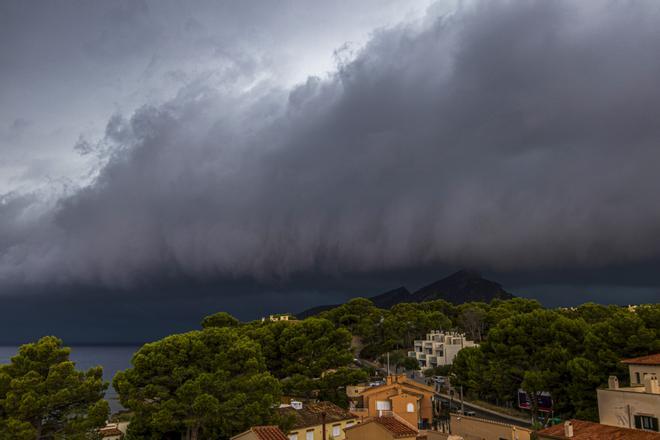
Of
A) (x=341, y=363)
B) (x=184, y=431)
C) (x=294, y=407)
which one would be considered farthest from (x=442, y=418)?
(x=184, y=431)

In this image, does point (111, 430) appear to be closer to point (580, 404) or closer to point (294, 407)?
point (294, 407)

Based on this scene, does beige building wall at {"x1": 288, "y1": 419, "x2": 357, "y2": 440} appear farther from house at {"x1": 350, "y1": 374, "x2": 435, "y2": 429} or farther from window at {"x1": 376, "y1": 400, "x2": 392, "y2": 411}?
window at {"x1": 376, "y1": 400, "x2": 392, "y2": 411}

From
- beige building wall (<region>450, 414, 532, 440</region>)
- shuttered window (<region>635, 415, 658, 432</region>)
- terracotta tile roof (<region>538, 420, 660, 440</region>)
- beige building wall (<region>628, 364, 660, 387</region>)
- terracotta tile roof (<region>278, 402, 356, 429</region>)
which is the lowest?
terracotta tile roof (<region>278, 402, 356, 429</region>)

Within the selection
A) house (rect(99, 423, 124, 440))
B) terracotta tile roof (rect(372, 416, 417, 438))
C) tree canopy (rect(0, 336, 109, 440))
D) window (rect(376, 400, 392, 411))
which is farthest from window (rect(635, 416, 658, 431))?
house (rect(99, 423, 124, 440))

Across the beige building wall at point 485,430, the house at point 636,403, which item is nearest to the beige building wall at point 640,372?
the house at point 636,403

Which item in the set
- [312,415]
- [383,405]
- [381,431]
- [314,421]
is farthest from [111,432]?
[381,431]

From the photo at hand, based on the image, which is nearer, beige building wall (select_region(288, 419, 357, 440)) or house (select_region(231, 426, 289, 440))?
house (select_region(231, 426, 289, 440))

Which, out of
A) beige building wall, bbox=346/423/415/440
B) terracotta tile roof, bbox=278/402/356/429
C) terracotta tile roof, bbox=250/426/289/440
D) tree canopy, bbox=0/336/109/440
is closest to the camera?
terracotta tile roof, bbox=250/426/289/440

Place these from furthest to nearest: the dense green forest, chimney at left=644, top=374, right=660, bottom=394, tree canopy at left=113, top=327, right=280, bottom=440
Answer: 1. tree canopy at left=113, top=327, right=280, bottom=440
2. the dense green forest
3. chimney at left=644, top=374, right=660, bottom=394
